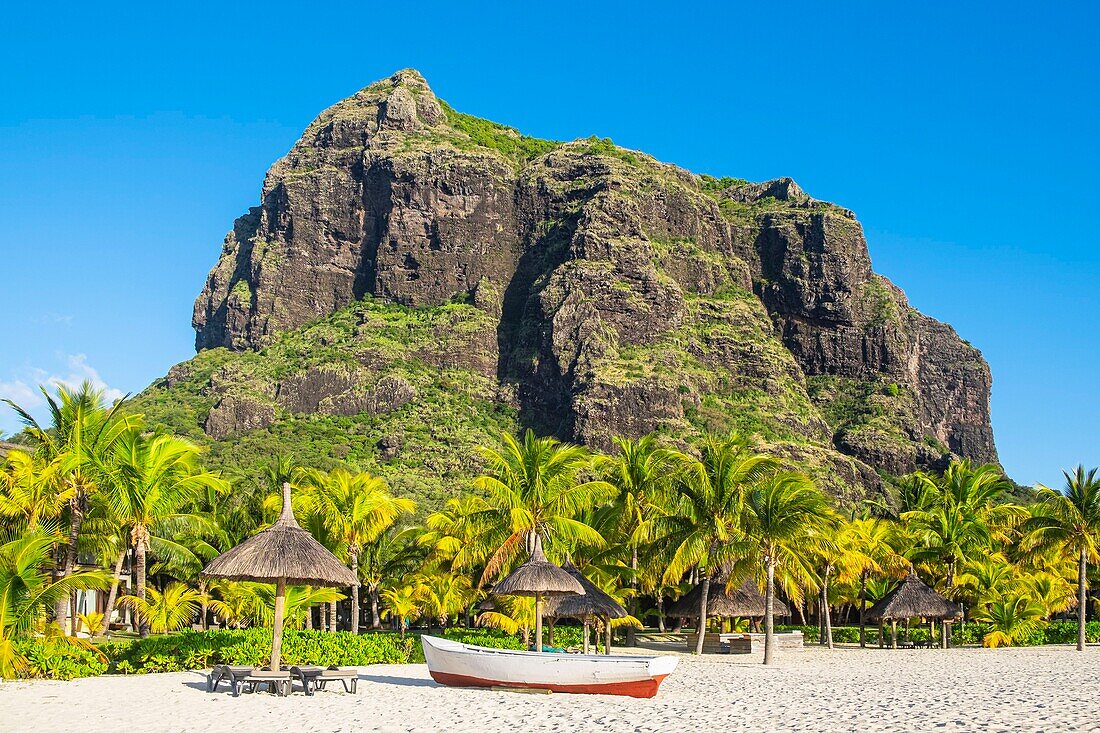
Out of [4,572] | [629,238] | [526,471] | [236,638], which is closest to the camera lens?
[4,572]

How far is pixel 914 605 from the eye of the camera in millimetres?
43219

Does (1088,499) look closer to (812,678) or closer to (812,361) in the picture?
(812,678)

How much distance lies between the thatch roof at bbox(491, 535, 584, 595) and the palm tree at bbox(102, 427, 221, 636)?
950 cm

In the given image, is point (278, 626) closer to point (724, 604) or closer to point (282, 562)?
point (282, 562)

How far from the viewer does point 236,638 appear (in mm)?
26391

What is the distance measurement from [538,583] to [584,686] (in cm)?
Answer: 481

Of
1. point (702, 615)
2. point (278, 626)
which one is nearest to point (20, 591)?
point (278, 626)

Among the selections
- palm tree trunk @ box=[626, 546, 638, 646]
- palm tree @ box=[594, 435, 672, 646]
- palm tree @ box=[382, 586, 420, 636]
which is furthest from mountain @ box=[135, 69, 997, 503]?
palm tree @ box=[382, 586, 420, 636]

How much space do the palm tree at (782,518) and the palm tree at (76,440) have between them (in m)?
18.1

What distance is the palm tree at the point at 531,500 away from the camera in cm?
3422

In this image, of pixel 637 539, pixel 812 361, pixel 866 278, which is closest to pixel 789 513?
pixel 637 539

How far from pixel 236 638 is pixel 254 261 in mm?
127868

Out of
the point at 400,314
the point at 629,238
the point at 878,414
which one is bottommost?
the point at 878,414

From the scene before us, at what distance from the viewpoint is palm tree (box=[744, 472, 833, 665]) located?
3159 centimetres
